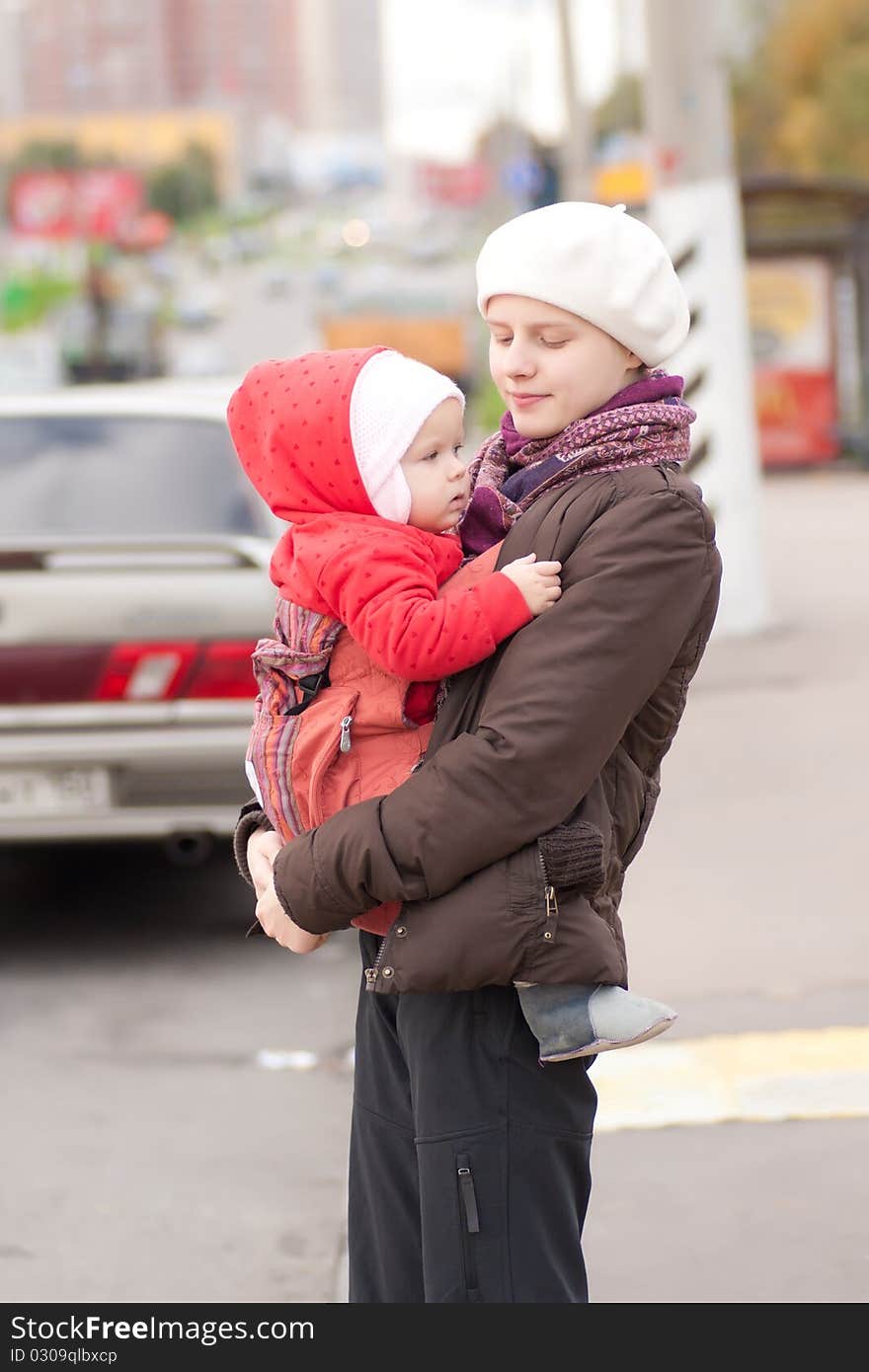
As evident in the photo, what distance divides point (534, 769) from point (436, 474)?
1.23 feet

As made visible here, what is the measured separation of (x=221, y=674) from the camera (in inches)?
212

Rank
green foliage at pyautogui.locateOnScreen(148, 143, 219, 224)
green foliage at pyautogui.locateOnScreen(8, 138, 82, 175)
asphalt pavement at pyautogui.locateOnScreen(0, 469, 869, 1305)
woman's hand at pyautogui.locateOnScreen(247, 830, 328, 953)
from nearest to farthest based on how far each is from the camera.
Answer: woman's hand at pyautogui.locateOnScreen(247, 830, 328, 953), asphalt pavement at pyautogui.locateOnScreen(0, 469, 869, 1305), green foliage at pyautogui.locateOnScreen(8, 138, 82, 175), green foliage at pyautogui.locateOnScreen(148, 143, 219, 224)

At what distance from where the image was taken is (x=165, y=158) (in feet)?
594

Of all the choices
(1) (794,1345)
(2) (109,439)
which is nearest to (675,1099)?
(1) (794,1345)

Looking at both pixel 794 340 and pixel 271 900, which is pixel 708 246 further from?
pixel 794 340

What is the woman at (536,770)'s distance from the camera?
7.16 feet

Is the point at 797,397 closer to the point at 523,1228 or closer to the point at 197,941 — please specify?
the point at 197,941

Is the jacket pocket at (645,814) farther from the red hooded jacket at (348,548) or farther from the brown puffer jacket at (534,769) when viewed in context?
the red hooded jacket at (348,548)

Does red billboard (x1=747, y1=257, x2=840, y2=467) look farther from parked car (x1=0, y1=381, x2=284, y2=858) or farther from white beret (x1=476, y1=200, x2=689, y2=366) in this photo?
white beret (x1=476, y1=200, x2=689, y2=366)

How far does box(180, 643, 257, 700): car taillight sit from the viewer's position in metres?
5.37

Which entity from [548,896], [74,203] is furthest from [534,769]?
[74,203]

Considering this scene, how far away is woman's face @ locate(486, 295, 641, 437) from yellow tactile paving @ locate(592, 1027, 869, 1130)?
2307 millimetres

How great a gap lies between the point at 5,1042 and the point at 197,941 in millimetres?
1035

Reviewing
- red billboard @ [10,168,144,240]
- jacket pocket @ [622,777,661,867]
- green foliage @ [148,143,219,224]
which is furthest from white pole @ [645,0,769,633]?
green foliage @ [148,143,219,224]
